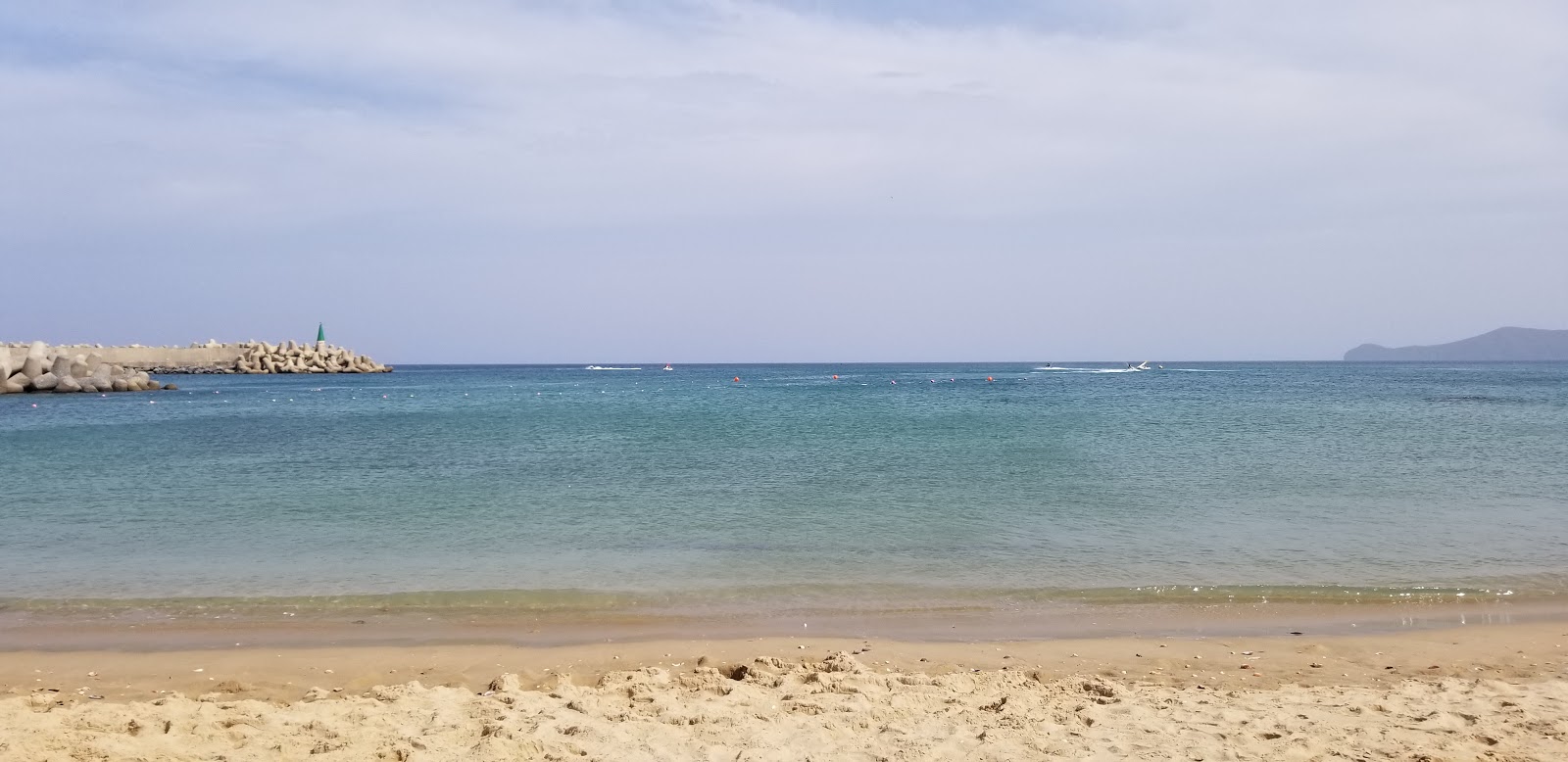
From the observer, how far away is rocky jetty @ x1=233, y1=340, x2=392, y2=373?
281 ft

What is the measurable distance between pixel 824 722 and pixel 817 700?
1.19ft

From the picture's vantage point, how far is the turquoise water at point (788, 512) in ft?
30.4

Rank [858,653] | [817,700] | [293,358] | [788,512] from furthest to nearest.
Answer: [293,358] < [788,512] < [858,653] < [817,700]

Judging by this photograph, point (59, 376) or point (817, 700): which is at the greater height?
point (59, 376)

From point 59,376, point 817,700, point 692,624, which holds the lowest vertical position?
point 692,624

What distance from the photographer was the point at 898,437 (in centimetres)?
2444

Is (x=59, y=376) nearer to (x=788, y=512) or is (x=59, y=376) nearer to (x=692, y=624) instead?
(x=788, y=512)

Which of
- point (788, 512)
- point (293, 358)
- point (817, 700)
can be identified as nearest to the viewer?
point (817, 700)

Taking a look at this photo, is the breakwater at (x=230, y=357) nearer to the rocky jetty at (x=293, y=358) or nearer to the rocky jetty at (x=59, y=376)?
the rocky jetty at (x=293, y=358)

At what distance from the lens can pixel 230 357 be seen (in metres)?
89.4

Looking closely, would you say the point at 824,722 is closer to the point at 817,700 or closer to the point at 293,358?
the point at 817,700

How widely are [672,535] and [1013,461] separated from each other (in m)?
9.42

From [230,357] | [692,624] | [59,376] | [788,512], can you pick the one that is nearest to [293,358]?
[230,357]

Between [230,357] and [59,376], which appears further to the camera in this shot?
[230,357]
